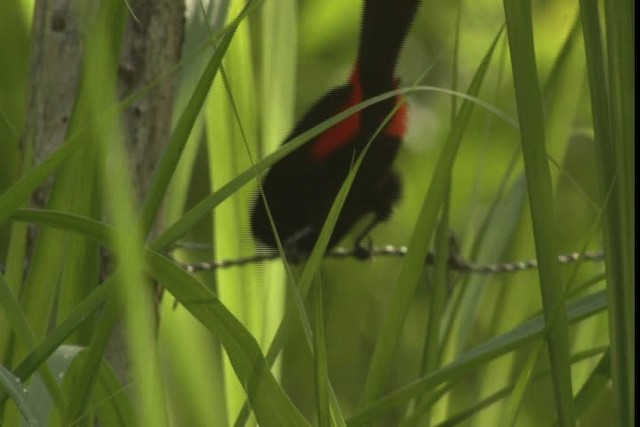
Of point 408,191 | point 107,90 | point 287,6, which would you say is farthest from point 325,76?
point 107,90

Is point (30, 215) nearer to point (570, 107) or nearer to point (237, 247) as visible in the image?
point (237, 247)

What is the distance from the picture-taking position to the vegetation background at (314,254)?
0.42 meters

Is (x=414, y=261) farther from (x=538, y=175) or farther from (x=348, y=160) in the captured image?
(x=348, y=160)

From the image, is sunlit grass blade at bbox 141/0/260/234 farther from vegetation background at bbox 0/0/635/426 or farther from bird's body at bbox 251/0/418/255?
bird's body at bbox 251/0/418/255

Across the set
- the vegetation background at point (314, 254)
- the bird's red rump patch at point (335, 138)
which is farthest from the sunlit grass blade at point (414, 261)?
the bird's red rump patch at point (335, 138)

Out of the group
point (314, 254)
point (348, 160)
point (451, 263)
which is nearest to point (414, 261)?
point (314, 254)

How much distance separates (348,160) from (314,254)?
1.33ft

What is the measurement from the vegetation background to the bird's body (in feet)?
0.10

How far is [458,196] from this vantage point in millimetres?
1437

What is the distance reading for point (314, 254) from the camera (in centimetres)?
47

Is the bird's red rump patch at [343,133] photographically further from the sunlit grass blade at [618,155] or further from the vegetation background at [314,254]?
the sunlit grass blade at [618,155]

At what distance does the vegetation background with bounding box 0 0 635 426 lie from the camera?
42 centimetres

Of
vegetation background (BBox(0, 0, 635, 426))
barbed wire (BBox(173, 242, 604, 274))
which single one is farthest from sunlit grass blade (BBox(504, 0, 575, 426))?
barbed wire (BBox(173, 242, 604, 274))

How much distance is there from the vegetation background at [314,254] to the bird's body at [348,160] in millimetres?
31
